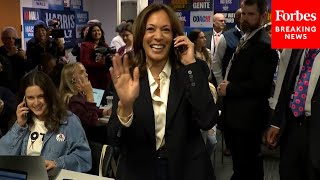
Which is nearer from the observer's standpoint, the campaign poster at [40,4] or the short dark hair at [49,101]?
the short dark hair at [49,101]

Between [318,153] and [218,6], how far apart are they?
18.9 feet

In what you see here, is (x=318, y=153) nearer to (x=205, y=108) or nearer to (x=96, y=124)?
(x=205, y=108)

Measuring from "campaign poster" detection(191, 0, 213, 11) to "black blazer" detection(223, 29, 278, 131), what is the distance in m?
4.61

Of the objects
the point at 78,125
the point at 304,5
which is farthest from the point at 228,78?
the point at 304,5

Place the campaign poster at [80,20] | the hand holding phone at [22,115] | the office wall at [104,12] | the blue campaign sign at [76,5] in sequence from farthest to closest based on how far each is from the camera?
the office wall at [104,12], the campaign poster at [80,20], the blue campaign sign at [76,5], the hand holding phone at [22,115]

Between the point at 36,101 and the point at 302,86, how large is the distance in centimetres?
141

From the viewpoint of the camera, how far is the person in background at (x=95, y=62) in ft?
15.6

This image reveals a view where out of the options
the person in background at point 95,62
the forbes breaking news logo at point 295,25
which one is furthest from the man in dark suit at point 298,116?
the person in background at point 95,62

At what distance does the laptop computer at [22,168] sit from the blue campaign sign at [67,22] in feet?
19.9

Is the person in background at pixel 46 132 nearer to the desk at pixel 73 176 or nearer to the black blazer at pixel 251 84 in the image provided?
the desk at pixel 73 176

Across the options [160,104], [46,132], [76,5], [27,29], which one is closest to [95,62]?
[27,29]

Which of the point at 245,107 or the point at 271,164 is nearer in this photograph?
the point at 245,107

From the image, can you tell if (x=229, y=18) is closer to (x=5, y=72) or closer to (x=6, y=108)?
(x=5, y=72)

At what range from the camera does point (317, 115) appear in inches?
72.6
